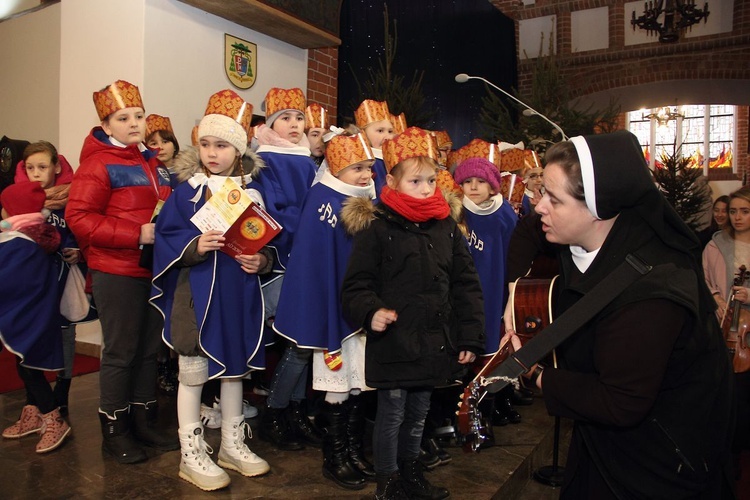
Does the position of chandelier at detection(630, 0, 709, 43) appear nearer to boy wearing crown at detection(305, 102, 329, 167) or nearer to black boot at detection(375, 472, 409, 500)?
boy wearing crown at detection(305, 102, 329, 167)

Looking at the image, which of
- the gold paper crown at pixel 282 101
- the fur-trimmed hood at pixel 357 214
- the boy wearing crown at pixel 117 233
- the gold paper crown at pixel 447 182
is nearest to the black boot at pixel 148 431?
the boy wearing crown at pixel 117 233

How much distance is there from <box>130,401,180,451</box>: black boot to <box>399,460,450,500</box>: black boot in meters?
1.31

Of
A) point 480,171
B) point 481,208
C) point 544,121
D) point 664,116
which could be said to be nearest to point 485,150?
point 480,171

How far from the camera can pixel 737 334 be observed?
142 inches

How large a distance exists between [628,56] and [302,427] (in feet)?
38.4

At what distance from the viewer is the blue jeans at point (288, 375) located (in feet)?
11.4

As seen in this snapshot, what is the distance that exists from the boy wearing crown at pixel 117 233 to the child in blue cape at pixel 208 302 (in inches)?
8.8

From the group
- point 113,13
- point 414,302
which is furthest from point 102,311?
point 113,13

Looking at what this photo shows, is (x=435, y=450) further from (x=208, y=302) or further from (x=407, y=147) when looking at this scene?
(x=407, y=147)

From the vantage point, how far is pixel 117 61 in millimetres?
5051

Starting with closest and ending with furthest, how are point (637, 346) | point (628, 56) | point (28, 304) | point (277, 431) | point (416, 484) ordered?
point (637, 346) < point (416, 484) < point (28, 304) < point (277, 431) < point (628, 56)

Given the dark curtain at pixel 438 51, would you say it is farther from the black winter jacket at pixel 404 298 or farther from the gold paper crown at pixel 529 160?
the black winter jacket at pixel 404 298

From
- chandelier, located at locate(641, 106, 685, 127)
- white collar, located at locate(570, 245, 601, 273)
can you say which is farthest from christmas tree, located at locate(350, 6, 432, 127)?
chandelier, located at locate(641, 106, 685, 127)

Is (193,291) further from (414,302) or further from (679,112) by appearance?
(679,112)
